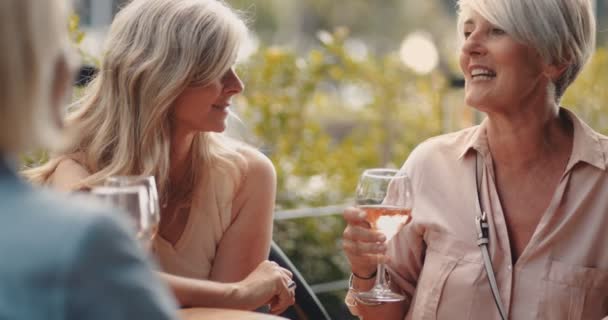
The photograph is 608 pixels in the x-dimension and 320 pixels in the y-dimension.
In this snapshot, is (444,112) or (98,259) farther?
(444,112)

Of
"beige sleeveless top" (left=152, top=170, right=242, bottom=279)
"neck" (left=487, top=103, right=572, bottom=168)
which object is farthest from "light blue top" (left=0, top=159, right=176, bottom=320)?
"neck" (left=487, top=103, right=572, bottom=168)

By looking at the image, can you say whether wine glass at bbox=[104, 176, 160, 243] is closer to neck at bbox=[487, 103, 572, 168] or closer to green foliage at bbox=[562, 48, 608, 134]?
neck at bbox=[487, 103, 572, 168]

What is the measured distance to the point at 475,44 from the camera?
2.55 meters

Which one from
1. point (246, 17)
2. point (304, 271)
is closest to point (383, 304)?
point (246, 17)

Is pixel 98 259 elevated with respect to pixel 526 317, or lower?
elevated

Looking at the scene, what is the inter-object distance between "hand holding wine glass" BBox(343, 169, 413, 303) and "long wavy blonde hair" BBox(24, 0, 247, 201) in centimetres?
64

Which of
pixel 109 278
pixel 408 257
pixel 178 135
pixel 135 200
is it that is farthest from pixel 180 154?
pixel 109 278

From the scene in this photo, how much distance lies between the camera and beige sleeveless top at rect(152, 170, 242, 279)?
2.58 m

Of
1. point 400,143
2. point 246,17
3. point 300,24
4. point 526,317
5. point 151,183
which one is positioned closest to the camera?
point 151,183

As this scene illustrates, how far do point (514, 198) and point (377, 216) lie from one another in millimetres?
636

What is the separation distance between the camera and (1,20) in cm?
102

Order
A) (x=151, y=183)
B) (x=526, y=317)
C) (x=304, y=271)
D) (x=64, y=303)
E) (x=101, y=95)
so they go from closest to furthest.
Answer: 1. (x=64, y=303)
2. (x=151, y=183)
3. (x=526, y=317)
4. (x=101, y=95)
5. (x=304, y=271)

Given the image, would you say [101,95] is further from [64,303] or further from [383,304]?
[64,303]

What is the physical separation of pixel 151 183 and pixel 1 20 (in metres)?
0.68
